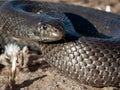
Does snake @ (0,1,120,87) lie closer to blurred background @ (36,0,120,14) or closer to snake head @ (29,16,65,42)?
snake head @ (29,16,65,42)

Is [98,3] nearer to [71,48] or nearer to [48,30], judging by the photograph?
[48,30]

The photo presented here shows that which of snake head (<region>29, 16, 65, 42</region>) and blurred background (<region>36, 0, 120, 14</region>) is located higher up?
snake head (<region>29, 16, 65, 42</region>)

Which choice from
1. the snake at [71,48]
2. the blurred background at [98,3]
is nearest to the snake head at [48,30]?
the snake at [71,48]

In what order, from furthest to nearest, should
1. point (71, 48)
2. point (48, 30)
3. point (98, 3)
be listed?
point (98, 3) < point (48, 30) < point (71, 48)

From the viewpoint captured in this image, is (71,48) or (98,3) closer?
(71,48)

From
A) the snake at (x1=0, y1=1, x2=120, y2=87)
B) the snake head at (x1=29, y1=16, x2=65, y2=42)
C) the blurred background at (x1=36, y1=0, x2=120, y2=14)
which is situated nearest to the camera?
the snake at (x1=0, y1=1, x2=120, y2=87)

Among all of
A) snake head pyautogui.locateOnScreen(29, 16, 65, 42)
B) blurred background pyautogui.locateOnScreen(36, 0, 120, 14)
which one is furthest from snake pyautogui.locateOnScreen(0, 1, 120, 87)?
blurred background pyautogui.locateOnScreen(36, 0, 120, 14)

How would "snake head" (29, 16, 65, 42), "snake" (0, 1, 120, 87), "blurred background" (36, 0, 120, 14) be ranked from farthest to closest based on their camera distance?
"blurred background" (36, 0, 120, 14) → "snake head" (29, 16, 65, 42) → "snake" (0, 1, 120, 87)

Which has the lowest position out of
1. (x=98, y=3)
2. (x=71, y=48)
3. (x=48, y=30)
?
(x=98, y=3)

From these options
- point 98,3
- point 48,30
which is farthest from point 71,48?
point 98,3

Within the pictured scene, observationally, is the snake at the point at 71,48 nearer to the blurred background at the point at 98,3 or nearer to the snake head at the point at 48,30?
the snake head at the point at 48,30
